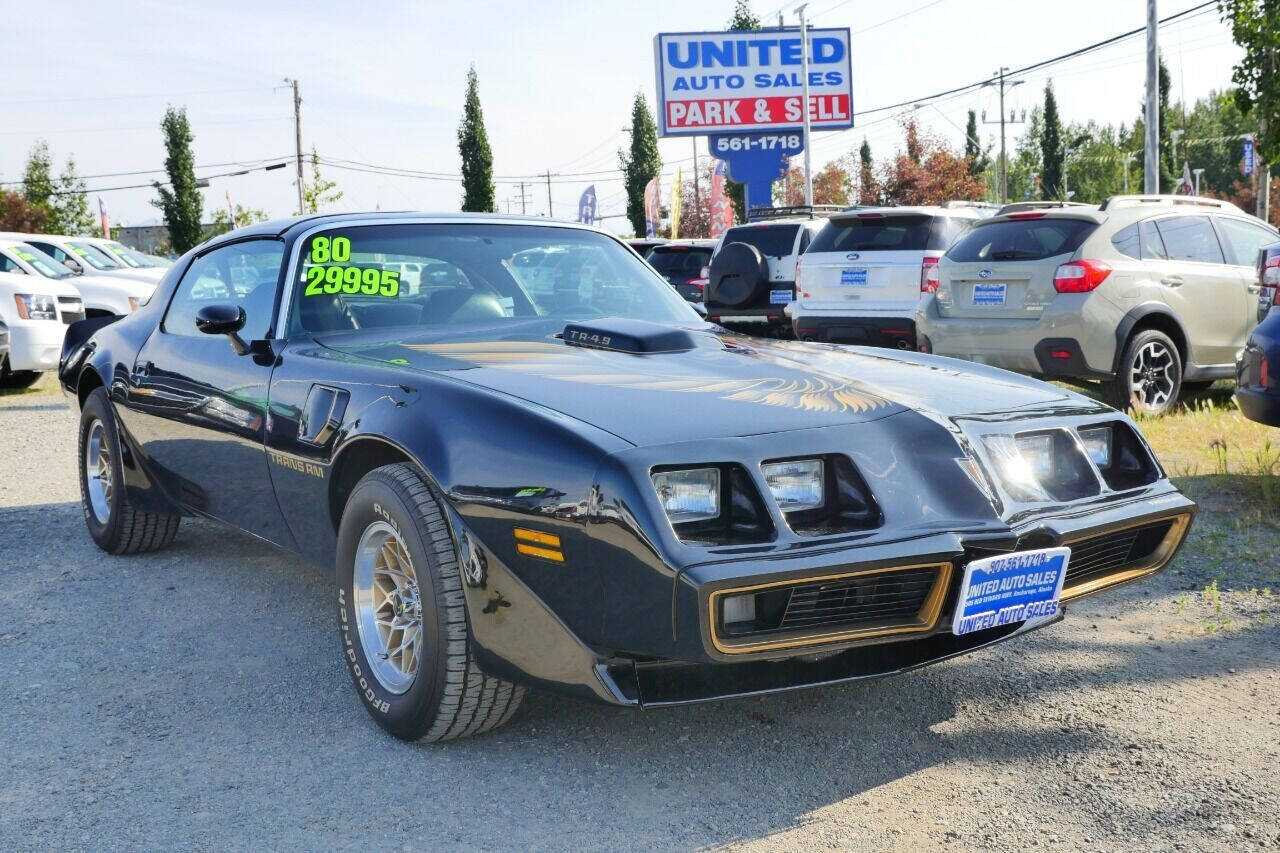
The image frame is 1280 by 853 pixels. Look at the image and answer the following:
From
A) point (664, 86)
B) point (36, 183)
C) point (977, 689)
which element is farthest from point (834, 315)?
point (36, 183)

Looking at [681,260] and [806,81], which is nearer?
[681,260]

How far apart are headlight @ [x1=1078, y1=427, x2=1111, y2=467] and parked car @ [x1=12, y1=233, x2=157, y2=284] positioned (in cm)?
1438

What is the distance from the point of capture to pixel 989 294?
857cm

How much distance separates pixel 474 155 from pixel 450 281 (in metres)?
64.6

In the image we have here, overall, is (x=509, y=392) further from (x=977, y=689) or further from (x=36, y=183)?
(x=36, y=183)

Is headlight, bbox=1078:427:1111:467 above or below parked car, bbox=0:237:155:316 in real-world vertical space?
below

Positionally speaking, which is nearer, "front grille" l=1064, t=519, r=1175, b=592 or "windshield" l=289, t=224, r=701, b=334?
"front grille" l=1064, t=519, r=1175, b=592

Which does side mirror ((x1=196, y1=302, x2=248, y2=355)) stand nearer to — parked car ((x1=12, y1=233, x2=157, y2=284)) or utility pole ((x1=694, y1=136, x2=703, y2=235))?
parked car ((x1=12, y1=233, x2=157, y2=284))

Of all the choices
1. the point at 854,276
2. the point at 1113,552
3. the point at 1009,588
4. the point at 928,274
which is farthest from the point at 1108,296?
the point at 1009,588

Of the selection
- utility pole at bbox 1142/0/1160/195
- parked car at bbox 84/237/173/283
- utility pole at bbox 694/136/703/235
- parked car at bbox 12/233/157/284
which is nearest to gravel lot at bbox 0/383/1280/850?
parked car at bbox 12/233/157/284

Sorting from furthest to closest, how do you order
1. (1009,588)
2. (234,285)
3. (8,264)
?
(8,264), (234,285), (1009,588)

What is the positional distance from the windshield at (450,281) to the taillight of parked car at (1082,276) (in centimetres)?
463

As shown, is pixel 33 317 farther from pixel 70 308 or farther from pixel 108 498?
pixel 108 498

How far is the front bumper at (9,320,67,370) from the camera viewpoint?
12031 mm
